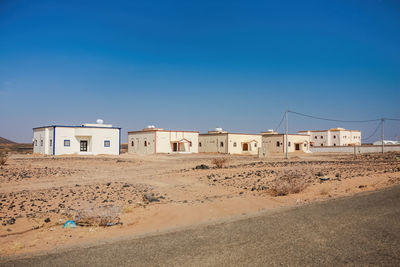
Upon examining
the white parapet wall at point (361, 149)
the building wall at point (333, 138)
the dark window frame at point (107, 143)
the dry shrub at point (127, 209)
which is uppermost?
the building wall at point (333, 138)

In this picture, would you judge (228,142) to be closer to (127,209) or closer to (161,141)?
(161,141)

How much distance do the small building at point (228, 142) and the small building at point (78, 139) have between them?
57.6 feet

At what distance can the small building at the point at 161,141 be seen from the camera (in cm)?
4656

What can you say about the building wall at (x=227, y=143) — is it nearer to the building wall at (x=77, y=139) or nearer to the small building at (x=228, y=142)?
the small building at (x=228, y=142)

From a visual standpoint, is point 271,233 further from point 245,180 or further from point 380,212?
point 245,180

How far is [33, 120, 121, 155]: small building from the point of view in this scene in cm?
3716

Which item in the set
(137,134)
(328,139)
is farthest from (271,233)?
(328,139)

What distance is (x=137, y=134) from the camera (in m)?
50.1

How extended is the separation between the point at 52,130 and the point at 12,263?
3506 cm

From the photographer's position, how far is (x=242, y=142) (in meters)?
53.5

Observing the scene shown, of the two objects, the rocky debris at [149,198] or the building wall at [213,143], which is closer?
the rocky debris at [149,198]

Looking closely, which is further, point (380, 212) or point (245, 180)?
point (245, 180)

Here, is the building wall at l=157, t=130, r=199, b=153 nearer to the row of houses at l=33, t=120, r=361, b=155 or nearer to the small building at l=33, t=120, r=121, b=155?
the row of houses at l=33, t=120, r=361, b=155

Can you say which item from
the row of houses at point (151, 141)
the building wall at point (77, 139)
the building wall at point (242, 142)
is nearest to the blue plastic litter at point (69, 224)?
the row of houses at point (151, 141)
